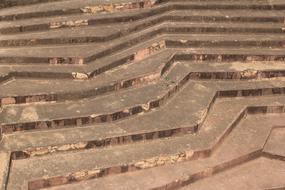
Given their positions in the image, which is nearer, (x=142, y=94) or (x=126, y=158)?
(x=126, y=158)

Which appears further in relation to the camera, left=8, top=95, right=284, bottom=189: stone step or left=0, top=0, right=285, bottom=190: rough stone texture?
left=0, top=0, right=285, bottom=190: rough stone texture

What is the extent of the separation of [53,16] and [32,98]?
5.75 ft

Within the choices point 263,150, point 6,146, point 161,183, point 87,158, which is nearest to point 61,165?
point 87,158

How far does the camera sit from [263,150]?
5.32 meters

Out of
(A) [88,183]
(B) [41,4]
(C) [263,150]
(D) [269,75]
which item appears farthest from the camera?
(B) [41,4]

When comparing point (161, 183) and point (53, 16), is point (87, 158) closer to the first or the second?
point (161, 183)

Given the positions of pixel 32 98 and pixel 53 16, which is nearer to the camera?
pixel 32 98

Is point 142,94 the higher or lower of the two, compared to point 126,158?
higher

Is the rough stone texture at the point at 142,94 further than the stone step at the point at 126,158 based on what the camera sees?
Yes

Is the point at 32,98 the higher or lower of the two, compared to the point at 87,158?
higher

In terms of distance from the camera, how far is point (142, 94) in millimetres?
5594

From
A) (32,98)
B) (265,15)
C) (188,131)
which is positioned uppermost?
(265,15)

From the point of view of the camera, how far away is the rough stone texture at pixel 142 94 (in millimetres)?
4809

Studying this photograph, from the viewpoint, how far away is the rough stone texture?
4809mm
